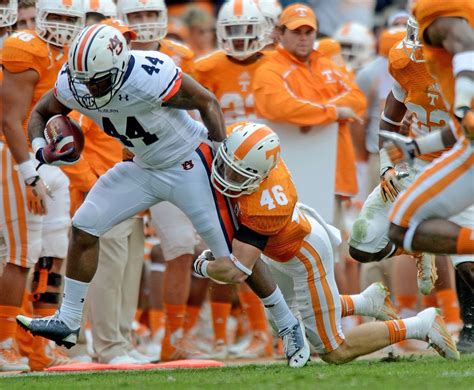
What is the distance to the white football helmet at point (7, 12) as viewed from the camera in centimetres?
789

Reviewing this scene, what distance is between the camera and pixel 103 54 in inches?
245

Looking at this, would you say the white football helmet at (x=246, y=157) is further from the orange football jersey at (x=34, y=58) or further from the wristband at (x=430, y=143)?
the orange football jersey at (x=34, y=58)

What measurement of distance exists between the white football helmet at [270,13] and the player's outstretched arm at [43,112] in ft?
8.85

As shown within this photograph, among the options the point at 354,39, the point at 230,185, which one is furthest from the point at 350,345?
the point at 354,39

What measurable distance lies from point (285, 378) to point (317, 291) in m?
0.71

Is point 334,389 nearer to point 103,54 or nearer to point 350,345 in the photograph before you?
point 350,345

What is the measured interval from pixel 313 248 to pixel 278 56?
2.34 metres

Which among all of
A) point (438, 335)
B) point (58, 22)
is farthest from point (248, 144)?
point (58, 22)

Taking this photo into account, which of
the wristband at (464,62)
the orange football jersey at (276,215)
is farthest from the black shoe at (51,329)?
the wristband at (464,62)

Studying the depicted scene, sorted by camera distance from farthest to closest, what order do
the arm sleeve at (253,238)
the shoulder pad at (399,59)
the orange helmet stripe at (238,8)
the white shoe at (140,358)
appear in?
the orange helmet stripe at (238,8), the white shoe at (140,358), the shoulder pad at (399,59), the arm sleeve at (253,238)

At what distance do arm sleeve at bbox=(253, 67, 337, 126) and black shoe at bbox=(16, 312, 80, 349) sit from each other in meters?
2.35

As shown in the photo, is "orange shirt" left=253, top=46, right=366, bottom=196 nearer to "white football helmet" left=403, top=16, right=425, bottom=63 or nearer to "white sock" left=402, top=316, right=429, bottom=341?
"white football helmet" left=403, top=16, right=425, bottom=63

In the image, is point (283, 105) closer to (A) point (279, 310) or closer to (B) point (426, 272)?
(B) point (426, 272)

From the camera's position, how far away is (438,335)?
6.64m
